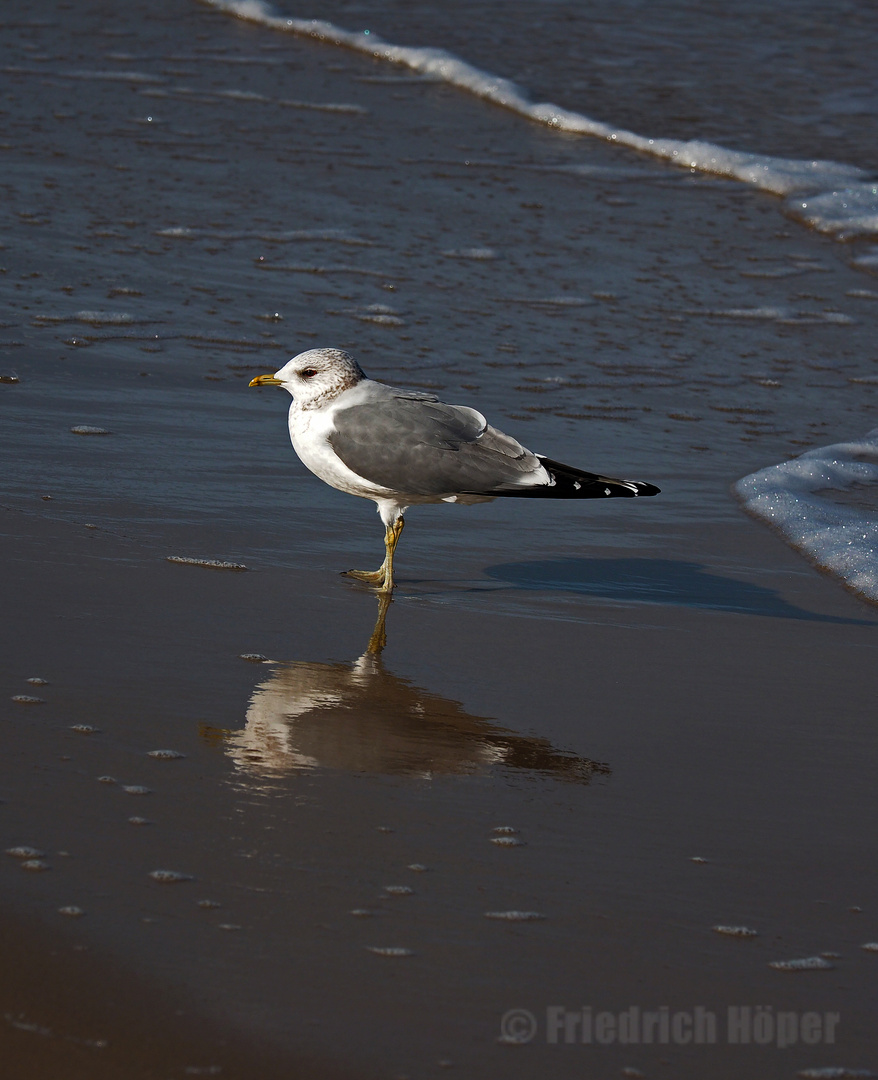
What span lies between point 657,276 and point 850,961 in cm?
643

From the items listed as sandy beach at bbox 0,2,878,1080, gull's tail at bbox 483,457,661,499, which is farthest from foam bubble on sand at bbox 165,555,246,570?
gull's tail at bbox 483,457,661,499

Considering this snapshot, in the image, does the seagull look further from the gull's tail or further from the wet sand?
the wet sand

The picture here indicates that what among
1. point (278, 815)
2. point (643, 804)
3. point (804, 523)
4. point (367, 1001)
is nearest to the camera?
point (367, 1001)

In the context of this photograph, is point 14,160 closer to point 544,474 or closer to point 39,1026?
point 544,474

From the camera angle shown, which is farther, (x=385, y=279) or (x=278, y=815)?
(x=385, y=279)

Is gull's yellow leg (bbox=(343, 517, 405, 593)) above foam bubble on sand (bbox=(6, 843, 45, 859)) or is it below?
above

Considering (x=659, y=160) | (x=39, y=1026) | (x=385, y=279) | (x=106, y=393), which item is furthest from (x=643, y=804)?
(x=659, y=160)

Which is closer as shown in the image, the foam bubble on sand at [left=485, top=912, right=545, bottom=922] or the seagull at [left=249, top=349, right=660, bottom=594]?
the foam bubble on sand at [left=485, top=912, right=545, bottom=922]

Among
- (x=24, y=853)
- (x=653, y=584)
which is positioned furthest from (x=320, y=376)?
(x=24, y=853)

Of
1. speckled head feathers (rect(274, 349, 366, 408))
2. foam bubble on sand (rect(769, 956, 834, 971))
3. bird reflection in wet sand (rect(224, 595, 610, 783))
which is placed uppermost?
speckled head feathers (rect(274, 349, 366, 408))

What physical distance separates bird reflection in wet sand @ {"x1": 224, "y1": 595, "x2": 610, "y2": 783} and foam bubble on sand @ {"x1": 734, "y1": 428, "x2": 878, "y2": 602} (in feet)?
6.20

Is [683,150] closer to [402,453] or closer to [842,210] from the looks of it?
[842,210]

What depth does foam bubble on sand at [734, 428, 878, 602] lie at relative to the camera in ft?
17.9

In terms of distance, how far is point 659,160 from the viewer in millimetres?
12086
